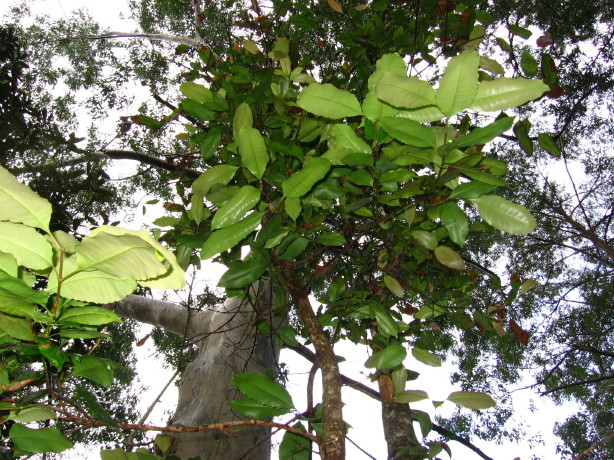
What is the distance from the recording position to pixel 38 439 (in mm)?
Answer: 571

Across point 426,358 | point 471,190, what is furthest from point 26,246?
point 426,358

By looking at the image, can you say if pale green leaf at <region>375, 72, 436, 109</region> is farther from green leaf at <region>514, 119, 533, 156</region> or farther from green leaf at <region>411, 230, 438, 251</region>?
green leaf at <region>514, 119, 533, 156</region>

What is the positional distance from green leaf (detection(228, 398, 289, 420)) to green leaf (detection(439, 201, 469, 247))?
0.47 meters

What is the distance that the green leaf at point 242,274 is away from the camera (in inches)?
38.5

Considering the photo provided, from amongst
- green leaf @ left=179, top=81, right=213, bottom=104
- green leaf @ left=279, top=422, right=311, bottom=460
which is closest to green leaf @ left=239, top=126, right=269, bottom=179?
green leaf @ left=179, top=81, right=213, bottom=104

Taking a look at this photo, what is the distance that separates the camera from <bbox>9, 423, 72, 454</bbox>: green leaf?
56 cm

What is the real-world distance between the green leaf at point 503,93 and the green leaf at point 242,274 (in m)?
0.62

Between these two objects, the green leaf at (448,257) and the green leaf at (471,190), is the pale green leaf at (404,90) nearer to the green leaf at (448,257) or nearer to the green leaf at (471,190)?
the green leaf at (471,190)

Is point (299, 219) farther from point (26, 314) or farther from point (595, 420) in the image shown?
point (595, 420)

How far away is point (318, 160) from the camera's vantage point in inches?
30.2

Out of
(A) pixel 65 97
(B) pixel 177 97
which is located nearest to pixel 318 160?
(B) pixel 177 97

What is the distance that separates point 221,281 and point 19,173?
2.72 meters

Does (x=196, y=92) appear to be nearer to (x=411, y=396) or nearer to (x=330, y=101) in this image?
(x=330, y=101)

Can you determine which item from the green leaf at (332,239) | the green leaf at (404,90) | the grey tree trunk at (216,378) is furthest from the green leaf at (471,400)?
the grey tree trunk at (216,378)
